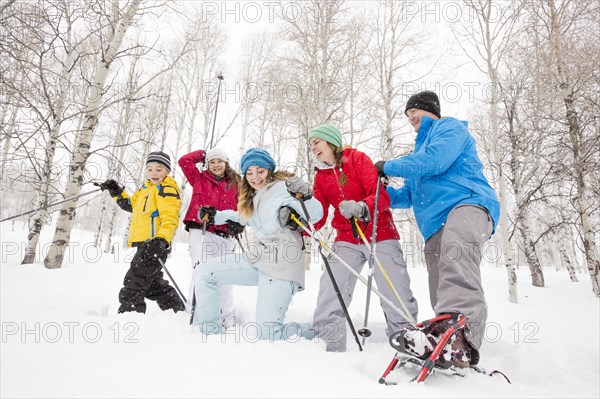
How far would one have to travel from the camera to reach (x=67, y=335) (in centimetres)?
251

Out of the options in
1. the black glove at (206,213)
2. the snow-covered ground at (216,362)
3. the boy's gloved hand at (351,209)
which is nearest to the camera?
the snow-covered ground at (216,362)

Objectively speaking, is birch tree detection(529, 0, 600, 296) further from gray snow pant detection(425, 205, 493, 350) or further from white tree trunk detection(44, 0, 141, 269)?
white tree trunk detection(44, 0, 141, 269)

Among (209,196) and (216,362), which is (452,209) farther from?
(209,196)

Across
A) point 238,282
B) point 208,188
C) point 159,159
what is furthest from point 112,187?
point 238,282

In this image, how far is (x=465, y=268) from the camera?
2.21 meters

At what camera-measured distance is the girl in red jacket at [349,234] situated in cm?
294

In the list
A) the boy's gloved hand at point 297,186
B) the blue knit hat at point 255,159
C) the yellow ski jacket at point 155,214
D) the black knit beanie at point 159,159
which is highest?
the black knit beanie at point 159,159

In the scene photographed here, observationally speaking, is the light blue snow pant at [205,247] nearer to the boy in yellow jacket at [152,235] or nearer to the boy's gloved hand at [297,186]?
the boy in yellow jacket at [152,235]

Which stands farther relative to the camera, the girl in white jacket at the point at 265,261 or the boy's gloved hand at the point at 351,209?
the girl in white jacket at the point at 265,261

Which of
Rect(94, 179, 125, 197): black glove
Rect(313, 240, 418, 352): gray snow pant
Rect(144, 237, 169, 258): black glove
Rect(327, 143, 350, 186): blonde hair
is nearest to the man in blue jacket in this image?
Rect(313, 240, 418, 352): gray snow pant

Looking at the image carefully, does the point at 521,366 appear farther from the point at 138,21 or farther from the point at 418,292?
the point at 138,21

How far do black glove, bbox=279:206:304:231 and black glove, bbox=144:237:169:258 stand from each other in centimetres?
152

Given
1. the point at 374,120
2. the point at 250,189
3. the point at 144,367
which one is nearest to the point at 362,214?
the point at 250,189

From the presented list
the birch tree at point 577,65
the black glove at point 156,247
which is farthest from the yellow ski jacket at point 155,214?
the birch tree at point 577,65
